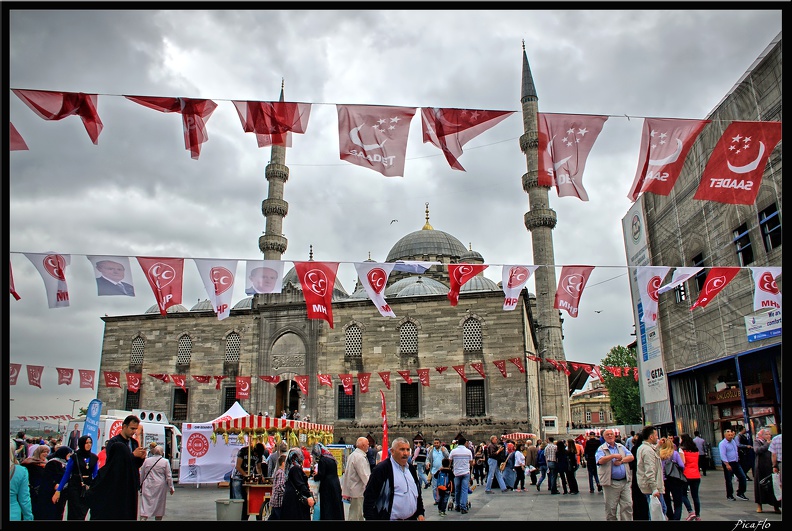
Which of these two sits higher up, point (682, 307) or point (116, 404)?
point (682, 307)

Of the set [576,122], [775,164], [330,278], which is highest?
[775,164]

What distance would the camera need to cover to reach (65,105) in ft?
27.3

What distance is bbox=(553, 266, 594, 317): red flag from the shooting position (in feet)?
39.3

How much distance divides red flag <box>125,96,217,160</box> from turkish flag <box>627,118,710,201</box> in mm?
6425

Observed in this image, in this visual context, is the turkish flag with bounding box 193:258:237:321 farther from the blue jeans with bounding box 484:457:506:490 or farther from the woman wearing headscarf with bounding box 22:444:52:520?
the blue jeans with bounding box 484:457:506:490

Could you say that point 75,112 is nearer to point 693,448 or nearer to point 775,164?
point 693,448

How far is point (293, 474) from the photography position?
6406 mm

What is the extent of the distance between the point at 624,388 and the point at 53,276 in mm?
47110

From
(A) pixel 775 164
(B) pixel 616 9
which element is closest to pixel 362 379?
(A) pixel 775 164

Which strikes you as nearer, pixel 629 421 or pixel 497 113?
pixel 497 113

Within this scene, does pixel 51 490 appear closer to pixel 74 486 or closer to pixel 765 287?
pixel 74 486

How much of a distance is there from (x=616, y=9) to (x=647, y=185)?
175 inches

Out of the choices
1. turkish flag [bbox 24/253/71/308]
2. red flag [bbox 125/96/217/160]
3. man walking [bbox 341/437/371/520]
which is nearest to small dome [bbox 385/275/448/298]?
turkish flag [bbox 24/253/71/308]

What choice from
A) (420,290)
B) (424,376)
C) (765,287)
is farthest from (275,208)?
(765,287)
